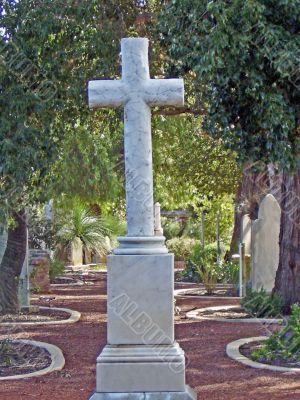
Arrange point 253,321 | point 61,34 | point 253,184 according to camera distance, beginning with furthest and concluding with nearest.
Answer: point 253,184 < point 253,321 < point 61,34

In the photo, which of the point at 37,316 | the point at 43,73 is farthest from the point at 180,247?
the point at 43,73

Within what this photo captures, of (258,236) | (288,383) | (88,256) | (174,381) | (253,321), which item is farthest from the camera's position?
(88,256)

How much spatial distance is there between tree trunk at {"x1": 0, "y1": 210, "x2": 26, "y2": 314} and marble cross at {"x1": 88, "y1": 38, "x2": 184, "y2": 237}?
7954 mm

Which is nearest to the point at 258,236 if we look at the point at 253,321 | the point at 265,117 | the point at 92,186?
the point at 253,321

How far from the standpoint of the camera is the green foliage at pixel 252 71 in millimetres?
8625

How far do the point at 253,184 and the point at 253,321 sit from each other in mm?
8957

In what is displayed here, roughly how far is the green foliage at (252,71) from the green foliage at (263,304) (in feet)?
14.8

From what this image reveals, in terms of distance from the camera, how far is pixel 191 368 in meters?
9.32

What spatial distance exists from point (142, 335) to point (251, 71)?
376 cm

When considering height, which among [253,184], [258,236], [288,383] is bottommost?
[288,383]

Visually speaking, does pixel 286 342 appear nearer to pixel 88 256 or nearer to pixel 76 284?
pixel 76 284

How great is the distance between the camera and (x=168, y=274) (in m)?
6.16

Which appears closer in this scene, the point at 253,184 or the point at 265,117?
the point at 265,117

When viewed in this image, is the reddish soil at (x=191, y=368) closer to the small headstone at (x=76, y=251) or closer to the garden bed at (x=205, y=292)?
the garden bed at (x=205, y=292)
